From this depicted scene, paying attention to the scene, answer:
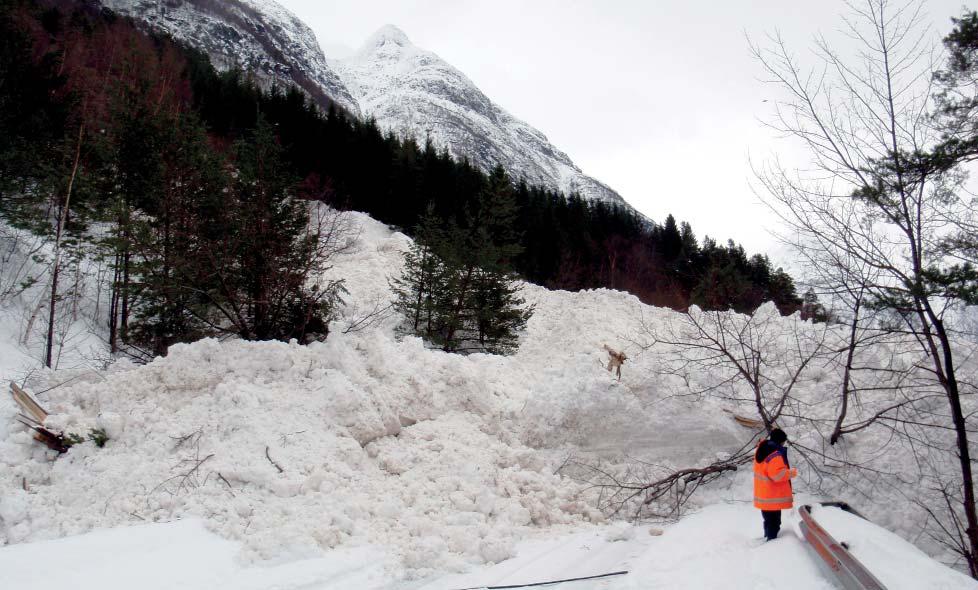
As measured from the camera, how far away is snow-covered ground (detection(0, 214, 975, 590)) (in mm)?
4340

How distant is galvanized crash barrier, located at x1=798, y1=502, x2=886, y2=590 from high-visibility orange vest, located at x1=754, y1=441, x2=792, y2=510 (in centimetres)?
25

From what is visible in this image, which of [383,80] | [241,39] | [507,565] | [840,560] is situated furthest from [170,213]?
[383,80]

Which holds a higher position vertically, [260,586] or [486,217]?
[486,217]

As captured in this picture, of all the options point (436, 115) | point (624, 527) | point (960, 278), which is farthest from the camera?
point (436, 115)

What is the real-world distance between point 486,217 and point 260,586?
15000 mm

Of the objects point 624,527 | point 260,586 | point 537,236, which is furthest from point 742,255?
point 260,586

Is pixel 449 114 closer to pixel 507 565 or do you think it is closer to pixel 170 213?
pixel 170 213

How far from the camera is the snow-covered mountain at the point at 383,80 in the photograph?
271 ft

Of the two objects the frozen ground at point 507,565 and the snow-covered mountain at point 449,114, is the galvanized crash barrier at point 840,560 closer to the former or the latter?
the frozen ground at point 507,565

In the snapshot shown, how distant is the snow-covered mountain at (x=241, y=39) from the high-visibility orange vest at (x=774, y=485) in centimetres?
6987

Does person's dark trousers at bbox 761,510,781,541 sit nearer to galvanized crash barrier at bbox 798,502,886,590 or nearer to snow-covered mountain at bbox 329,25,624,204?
galvanized crash barrier at bbox 798,502,886,590

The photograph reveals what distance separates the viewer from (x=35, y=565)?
3.88 metres

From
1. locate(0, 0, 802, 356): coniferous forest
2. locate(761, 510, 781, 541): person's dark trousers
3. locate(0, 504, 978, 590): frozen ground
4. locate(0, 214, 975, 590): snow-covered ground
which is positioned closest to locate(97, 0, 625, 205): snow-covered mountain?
locate(0, 0, 802, 356): coniferous forest

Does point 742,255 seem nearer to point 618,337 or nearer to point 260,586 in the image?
point 618,337
